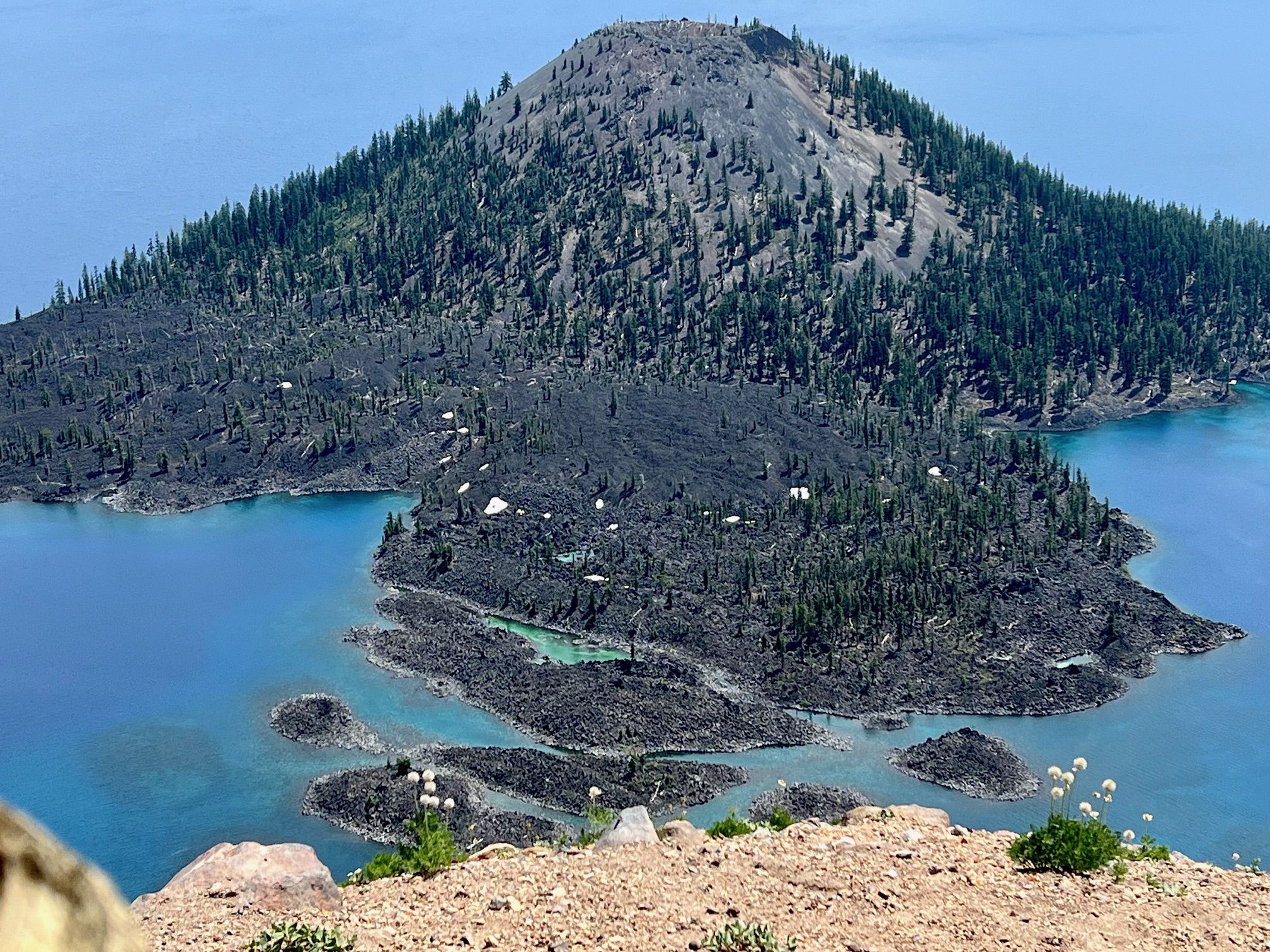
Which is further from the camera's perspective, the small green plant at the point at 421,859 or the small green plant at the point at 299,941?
the small green plant at the point at 421,859

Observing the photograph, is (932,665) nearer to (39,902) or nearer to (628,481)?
(628,481)

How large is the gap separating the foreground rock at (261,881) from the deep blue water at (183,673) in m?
32.8

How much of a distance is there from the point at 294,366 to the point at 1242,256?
99420mm

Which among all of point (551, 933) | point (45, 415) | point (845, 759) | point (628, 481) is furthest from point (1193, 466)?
point (551, 933)

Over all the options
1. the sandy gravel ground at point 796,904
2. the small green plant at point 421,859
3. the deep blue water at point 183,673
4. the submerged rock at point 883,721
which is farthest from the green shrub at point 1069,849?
the submerged rock at point 883,721

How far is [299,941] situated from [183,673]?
6161cm

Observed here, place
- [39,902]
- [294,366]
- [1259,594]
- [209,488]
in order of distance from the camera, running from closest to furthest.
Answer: [39,902], [1259,594], [209,488], [294,366]

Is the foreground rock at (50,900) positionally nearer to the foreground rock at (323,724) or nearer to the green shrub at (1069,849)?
the green shrub at (1069,849)

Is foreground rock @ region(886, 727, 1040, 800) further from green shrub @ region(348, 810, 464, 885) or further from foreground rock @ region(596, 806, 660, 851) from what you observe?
green shrub @ region(348, 810, 464, 885)

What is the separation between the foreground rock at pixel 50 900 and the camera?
4.32 meters

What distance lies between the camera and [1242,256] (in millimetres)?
149625

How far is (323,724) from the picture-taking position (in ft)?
226

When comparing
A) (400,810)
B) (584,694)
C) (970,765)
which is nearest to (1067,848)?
(400,810)

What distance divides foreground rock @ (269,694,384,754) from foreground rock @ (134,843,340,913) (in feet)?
141
